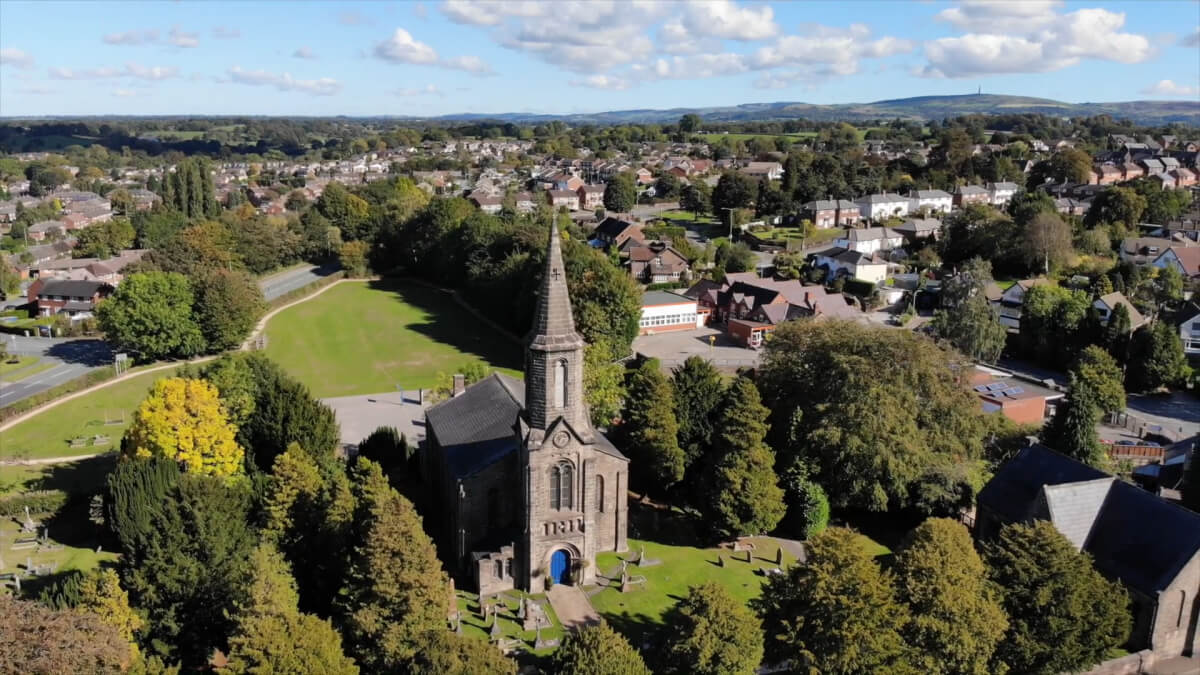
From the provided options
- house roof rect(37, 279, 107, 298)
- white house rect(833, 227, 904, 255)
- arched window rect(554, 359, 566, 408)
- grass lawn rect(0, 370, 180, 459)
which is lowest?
grass lawn rect(0, 370, 180, 459)

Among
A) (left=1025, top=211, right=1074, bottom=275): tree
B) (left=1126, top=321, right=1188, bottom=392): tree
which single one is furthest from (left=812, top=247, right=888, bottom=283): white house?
(left=1126, top=321, right=1188, bottom=392): tree

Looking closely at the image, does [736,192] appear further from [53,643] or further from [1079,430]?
[53,643]

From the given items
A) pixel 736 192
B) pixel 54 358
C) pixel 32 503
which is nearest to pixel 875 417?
pixel 32 503

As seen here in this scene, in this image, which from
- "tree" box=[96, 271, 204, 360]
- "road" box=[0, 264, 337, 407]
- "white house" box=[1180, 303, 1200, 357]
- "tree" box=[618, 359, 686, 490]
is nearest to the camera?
"tree" box=[618, 359, 686, 490]

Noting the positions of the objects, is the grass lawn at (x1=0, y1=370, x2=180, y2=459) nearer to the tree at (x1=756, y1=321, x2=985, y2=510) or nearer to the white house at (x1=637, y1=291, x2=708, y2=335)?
the tree at (x1=756, y1=321, x2=985, y2=510)

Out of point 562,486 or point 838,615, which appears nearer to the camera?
point 838,615

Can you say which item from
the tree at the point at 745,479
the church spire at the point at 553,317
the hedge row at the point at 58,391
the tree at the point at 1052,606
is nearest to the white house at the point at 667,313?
the tree at the point at 745,479
